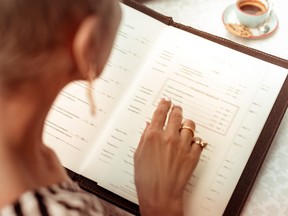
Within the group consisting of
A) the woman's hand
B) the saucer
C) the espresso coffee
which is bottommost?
the woman's hand

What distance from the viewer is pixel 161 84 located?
783 mm

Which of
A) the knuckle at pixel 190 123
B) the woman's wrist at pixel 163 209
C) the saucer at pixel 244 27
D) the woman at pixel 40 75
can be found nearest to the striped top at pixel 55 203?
the woman at pixel 40 75

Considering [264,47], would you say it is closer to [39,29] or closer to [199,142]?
[199,142]

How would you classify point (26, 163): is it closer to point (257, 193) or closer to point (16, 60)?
point (16, 60)

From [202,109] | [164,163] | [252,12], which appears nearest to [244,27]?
[252,12]

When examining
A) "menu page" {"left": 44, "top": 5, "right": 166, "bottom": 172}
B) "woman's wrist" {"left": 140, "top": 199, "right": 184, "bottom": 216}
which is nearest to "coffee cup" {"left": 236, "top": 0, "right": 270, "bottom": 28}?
"menu page" {"left": 44, "top": 5, "right": 166, "bottom": 172}

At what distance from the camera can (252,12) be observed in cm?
88

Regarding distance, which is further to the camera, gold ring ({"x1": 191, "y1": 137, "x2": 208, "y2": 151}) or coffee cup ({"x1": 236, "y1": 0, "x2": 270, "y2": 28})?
coffee cup ({"x1": 236, "y1": 0, "x2": 270, "y2": 28})

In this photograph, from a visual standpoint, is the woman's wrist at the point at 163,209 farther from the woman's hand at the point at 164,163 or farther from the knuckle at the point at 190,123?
the knuckle at the point at 190,123

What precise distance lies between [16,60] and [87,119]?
0.37 metres

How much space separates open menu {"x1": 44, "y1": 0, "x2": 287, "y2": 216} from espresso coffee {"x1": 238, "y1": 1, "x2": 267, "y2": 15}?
12 cm

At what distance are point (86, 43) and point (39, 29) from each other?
2.3 inches

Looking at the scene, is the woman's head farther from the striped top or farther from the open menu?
the open menu

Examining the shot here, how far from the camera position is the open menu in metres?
0.71
